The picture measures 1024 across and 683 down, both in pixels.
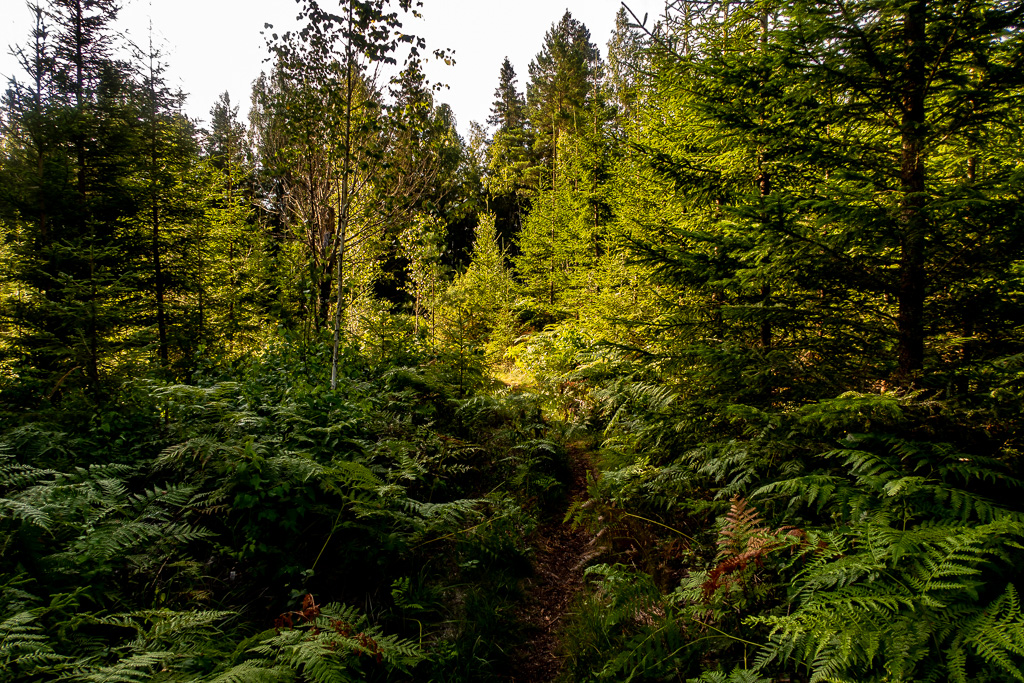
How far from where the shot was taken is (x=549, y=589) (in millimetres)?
4605

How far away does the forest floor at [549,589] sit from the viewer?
3.67 metres

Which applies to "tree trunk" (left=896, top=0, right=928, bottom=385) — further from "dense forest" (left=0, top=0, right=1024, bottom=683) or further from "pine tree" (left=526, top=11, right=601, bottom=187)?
"pine tree" (left=526, top=11, right=601, bottom=187)

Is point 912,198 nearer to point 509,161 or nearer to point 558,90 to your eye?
point 558,90

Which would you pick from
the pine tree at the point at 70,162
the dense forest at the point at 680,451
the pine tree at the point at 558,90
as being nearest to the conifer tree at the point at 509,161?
the pine tree at the point at 558,90

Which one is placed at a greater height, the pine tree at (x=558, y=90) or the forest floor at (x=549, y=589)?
the pine tree at (x=558, y=90)

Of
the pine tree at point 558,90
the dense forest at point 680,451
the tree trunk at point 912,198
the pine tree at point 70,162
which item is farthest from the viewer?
the pine tree at point 558,90

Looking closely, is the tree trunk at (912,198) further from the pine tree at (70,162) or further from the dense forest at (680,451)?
the pine tree at (70,162)

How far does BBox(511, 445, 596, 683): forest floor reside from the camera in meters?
3.67

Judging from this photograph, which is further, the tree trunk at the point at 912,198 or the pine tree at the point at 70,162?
the pine tree at the point at 70,162

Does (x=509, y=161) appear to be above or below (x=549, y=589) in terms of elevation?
above

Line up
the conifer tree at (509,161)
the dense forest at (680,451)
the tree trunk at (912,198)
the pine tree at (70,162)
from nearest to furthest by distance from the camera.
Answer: the dense forest at (680,451), the tree trunk at (912,198), the pine tree at (70,162), the conifer tree at (509,161)

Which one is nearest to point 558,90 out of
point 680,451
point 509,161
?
point 509,161

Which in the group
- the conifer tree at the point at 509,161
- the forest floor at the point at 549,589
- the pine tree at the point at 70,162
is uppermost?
the conifer tree at the point at 509,161

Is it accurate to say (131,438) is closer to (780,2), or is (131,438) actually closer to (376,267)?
(780,2)
